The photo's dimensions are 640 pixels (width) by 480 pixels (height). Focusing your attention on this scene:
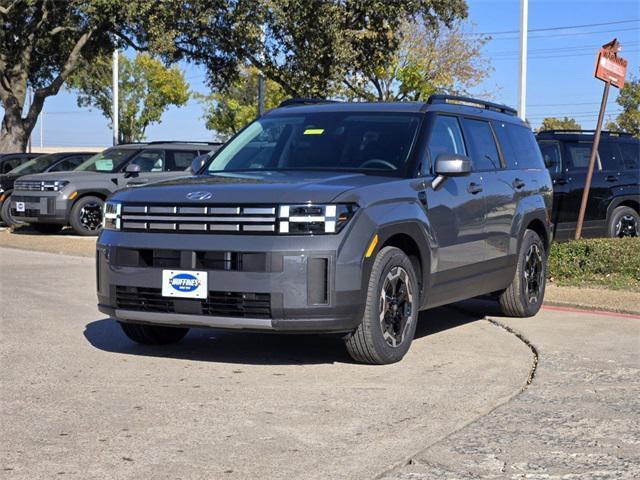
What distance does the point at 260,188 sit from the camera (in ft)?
22.2

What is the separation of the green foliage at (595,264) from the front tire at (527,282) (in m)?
2.02

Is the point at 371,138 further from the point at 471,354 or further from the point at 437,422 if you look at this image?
the point at 437,422

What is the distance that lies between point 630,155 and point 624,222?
1137 millimetres

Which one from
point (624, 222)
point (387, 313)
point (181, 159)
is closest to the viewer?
point (387, 313)

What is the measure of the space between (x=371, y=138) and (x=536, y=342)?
84.1 inches

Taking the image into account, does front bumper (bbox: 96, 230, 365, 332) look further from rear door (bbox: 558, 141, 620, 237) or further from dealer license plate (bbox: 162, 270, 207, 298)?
rear door (bbox: 558, 141, 620, 237)

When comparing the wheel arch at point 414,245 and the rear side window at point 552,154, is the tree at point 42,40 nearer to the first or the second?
the rear side window at point 552,154

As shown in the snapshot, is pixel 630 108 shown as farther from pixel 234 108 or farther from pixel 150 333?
pixel 150 333

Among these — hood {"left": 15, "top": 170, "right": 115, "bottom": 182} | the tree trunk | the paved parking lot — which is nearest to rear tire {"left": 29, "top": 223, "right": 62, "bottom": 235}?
hood {"left": 15, "top": 170, "right": 115, "bottom": 182}

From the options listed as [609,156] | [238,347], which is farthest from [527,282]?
[609,156]

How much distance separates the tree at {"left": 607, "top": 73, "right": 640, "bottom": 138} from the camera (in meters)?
69.5

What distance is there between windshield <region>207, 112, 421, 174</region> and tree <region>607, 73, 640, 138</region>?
211 feet

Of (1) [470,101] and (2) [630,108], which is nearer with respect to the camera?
(1) [470,101]

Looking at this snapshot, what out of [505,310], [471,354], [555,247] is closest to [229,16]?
[555,247]
